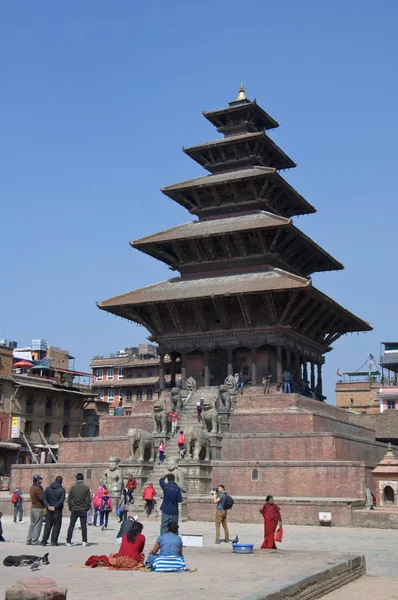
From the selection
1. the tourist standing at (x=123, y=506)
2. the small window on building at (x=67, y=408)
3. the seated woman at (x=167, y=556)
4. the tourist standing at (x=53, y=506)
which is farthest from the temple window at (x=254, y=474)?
the small window on building at (x=67, y=408)

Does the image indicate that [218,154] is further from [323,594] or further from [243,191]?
[323,594]

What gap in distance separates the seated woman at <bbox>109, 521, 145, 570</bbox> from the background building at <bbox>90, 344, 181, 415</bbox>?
6455cm

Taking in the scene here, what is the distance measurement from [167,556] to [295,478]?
51.8 feet

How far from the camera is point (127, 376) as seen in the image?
88000 mm

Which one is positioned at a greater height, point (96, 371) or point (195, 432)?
point (96, 371)

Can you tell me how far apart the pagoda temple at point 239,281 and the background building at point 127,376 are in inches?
1425

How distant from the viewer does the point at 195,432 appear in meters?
28.5

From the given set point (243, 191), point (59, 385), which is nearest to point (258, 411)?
point (243, 191)

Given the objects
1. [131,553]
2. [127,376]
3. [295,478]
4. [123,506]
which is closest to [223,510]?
[123,506]

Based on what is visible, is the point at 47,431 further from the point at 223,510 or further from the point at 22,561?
the point at 22,561

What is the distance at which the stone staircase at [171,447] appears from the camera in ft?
85.8

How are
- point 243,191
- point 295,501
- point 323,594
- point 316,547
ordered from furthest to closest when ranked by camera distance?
Result: point 243,191 → point 295,501 → point 316,547 → point 323,594

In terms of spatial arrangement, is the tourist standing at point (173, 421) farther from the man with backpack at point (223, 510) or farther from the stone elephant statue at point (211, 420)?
the man with backpack at point (223, 510)

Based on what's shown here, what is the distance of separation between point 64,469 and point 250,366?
11.0 m
